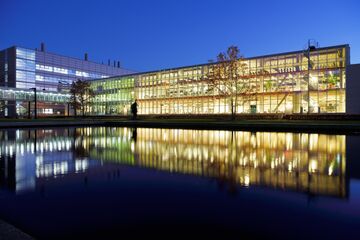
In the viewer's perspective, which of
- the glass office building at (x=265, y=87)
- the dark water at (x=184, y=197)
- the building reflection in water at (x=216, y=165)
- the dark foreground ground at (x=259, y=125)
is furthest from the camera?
the glass office building at (x=265, y=87)

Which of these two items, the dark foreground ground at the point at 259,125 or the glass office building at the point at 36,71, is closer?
the dark foreground ground at the point at 259,125

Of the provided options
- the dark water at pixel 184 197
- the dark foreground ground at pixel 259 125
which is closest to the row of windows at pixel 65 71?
the dark foreground ground at pixel 259 125

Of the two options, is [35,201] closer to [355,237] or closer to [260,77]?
[355,237]

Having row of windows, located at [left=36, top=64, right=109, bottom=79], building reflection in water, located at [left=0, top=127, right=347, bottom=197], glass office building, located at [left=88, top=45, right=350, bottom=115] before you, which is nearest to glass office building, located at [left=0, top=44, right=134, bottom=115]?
row of windows, located at [left=36, top=64, right=109, bottom=79]

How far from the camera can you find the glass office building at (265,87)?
170 ft

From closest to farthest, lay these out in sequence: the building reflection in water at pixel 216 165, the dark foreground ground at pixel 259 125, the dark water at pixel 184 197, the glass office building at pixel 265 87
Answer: the dark water at pixel 184 197, the building reflection in water at pixel 216 165, the dark foreground ground at pixel 259 125, the glass office building at pixel 265 87

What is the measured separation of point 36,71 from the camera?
4277 inches

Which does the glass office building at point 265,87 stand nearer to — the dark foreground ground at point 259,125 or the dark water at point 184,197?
the dark foreground ground at point 259,125

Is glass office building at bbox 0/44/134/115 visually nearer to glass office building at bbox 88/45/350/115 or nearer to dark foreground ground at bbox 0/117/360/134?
glass office building at bbox 88/45/350/115

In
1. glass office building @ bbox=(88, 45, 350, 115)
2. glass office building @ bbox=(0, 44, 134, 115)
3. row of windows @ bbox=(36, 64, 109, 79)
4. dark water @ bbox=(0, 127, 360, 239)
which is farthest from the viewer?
row of windows @ bbox=(36, 64, 109, 79)

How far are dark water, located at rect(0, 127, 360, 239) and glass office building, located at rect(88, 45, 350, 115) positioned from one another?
3705 cm

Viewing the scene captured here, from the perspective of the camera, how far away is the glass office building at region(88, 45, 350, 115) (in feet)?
170

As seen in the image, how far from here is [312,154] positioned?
13.4 meters

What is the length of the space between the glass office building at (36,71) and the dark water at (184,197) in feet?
312
